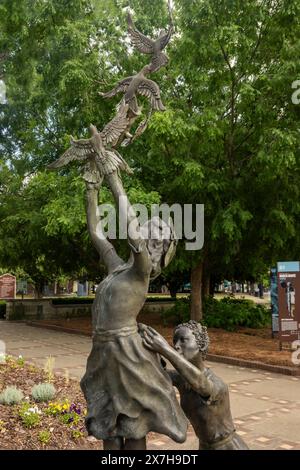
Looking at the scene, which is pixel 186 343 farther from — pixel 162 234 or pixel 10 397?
pixel 10 397

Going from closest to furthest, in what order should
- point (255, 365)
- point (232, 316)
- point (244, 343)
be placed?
1. point (255, 365)
2. point (244, 343)
3. point (232, 316)

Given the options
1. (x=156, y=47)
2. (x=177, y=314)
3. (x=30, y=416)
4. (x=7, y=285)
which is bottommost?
(x=30, y=416)

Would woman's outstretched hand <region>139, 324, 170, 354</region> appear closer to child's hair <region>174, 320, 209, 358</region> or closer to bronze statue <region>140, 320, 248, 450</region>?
bronze statue <region>140, 320, 248, 450</region>

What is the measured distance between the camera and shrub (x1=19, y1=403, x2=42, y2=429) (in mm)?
6023

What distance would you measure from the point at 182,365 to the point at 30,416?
3.73m

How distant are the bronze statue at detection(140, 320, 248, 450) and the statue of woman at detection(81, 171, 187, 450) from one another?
0.38 feet

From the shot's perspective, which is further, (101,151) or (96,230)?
(96,230)

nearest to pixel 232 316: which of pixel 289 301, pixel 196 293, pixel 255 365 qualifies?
pixel 196 293

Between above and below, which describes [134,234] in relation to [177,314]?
above

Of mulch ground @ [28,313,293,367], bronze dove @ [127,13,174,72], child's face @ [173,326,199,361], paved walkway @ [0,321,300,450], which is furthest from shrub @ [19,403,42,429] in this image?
mulch ground @ [28,313,293,367]

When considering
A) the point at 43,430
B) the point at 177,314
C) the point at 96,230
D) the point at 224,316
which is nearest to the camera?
the point at 96,230

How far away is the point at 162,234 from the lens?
3.21 m
